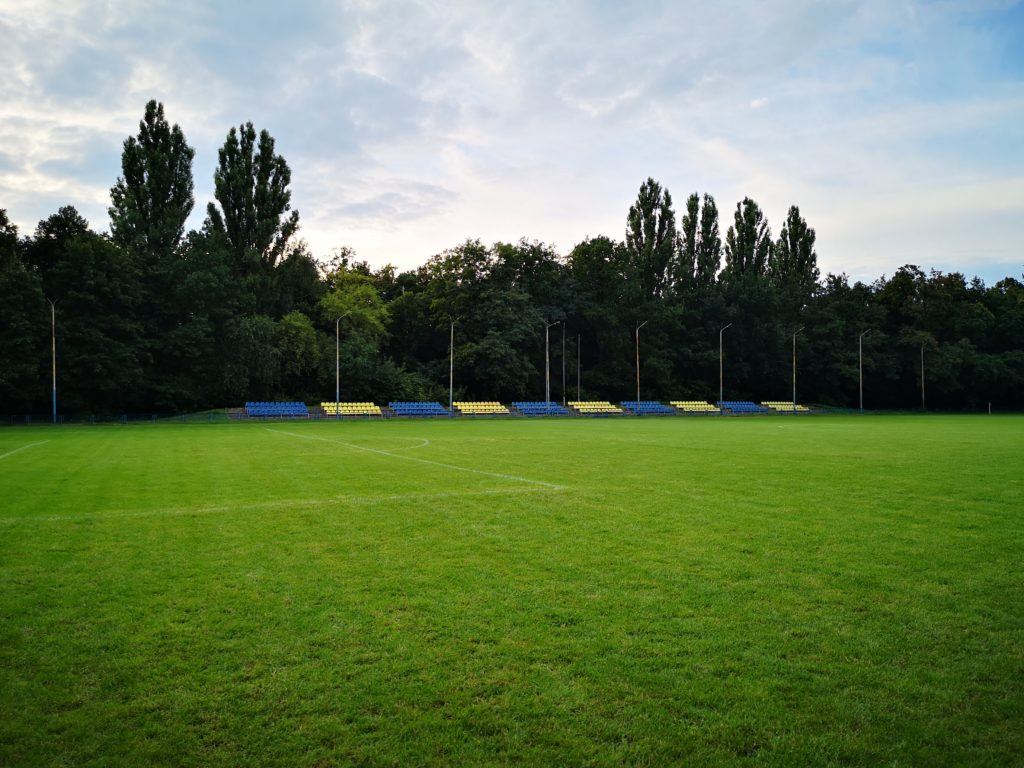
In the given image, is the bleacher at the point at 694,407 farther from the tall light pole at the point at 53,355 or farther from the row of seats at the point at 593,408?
the tall light pole at the point at 53,355

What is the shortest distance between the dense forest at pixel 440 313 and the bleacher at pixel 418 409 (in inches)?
159

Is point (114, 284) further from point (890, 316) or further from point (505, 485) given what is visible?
point (890, 316)

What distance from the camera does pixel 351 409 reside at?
2109 inches

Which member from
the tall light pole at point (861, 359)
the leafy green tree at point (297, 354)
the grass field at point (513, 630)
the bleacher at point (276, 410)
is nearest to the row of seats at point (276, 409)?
the bleacher at point (276, 410)

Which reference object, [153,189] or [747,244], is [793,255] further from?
[153,189]

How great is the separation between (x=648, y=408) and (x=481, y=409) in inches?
656

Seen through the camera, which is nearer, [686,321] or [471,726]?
[471,726]

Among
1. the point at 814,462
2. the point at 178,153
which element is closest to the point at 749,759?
the point at 814,462

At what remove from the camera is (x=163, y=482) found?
531 inches

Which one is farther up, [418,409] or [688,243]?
[688,243]

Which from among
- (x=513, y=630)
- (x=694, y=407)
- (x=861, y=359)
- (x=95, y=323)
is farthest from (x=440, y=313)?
(x=513, y=630)

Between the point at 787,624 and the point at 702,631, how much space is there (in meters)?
0.71

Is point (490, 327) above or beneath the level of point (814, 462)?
above

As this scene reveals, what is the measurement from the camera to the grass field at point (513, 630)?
362 cm
